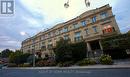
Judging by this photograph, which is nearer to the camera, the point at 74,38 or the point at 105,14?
the point at 105,14

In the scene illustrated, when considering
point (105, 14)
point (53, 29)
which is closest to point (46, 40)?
point (53, 29)

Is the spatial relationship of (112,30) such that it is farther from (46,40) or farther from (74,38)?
(46,40)

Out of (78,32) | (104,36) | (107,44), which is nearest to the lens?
(107,44)

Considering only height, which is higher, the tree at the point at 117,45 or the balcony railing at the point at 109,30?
the balcony railing at the point at 109,30

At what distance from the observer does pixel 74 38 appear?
39.4m

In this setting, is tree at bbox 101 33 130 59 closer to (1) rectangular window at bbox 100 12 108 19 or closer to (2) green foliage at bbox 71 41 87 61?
(2) green foliage at bbox 71 41 87 61

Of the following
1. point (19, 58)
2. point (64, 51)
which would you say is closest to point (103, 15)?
point (64, 51)

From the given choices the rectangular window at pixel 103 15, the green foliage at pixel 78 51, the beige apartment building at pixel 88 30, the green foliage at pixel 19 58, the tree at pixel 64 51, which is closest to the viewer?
the tree at pixel 64 51

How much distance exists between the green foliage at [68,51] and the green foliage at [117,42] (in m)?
5.47

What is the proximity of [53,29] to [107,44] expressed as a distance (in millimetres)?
24335

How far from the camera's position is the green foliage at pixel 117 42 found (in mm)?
25438

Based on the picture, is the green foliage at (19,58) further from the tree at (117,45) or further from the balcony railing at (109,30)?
the tree at (117,45)

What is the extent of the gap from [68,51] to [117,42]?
10.4 m

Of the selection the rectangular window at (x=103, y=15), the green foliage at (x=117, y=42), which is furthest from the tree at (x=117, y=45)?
the rectangular window at (x=103, y=15)
